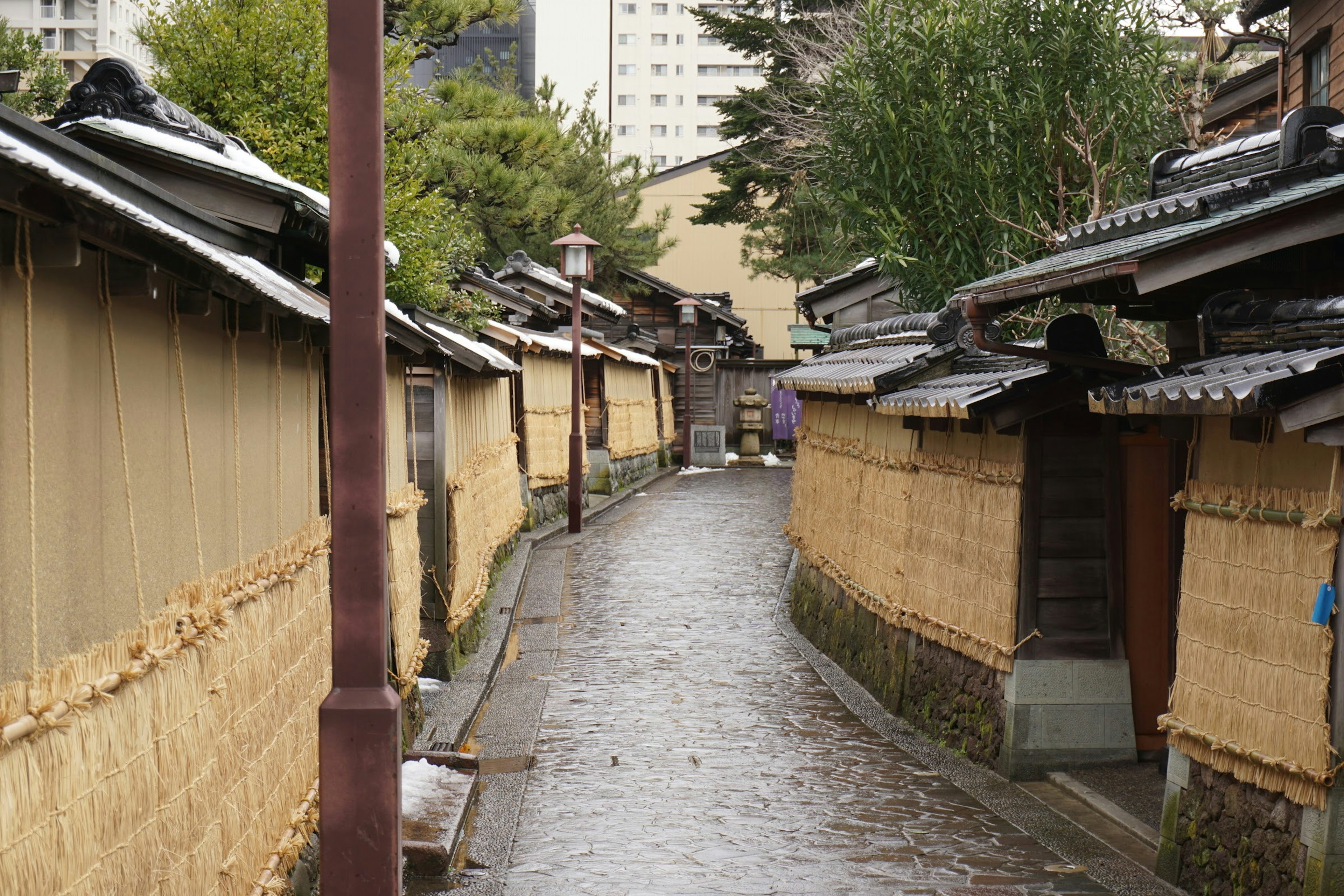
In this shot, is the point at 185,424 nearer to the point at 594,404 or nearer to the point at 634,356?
the point at 594,404

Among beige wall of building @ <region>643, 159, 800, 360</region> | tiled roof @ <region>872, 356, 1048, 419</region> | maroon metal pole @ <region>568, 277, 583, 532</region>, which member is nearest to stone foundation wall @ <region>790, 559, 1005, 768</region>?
tiled roof @ <region>872, 356, 1048, 419</region>

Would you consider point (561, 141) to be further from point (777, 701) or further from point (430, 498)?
point (777, 701)

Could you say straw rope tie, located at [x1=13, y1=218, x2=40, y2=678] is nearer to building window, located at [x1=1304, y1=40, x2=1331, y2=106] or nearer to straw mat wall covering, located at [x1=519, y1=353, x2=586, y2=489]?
building window, located at [x1=1304, y1=40, x2=1331, y2=106]

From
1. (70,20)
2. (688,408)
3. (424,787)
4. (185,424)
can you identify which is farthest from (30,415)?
(70,20)

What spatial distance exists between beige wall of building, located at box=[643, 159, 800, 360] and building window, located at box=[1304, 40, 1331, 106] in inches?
1810

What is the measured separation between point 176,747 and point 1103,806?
6.80 meters

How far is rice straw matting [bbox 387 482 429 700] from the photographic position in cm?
1093

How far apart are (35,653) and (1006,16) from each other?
16251mm

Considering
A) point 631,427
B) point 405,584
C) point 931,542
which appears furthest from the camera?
point 631,427

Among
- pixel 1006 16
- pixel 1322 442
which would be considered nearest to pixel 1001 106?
pixel 1006 16

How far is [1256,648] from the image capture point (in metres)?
7.28

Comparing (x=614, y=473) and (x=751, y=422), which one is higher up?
(x=751, y=422)

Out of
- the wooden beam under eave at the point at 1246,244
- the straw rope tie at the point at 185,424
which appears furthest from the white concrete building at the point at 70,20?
the straw rope tie at the point at 185,424

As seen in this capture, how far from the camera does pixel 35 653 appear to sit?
13.4ft
